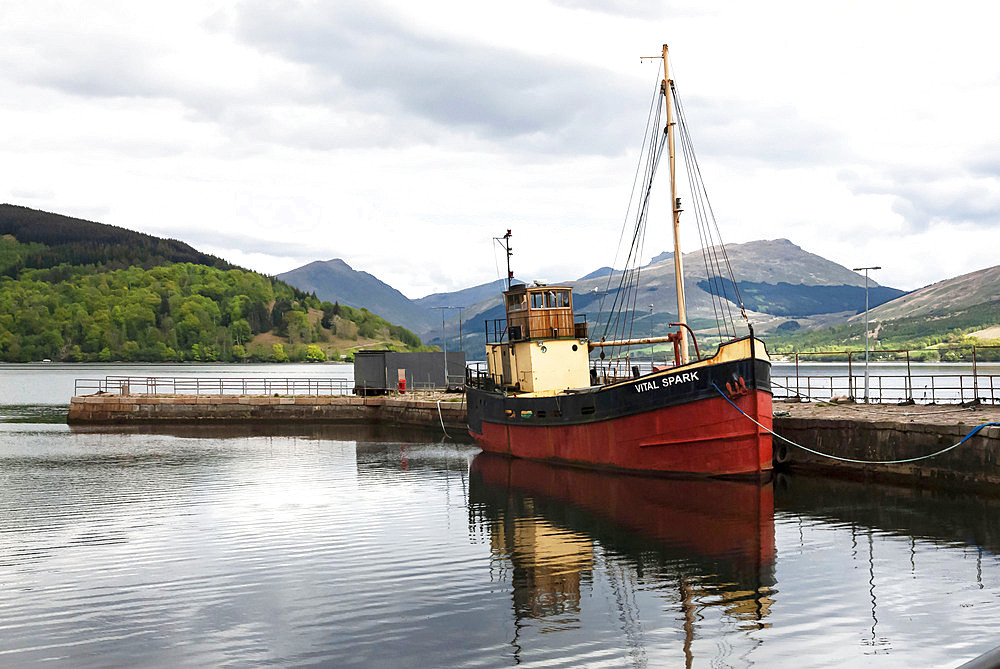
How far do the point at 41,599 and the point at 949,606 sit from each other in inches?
651

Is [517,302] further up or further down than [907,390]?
further up

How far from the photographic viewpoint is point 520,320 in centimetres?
3403

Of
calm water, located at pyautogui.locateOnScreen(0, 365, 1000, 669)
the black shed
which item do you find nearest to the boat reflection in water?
calm water, located at pyautogui.locateOnScreen(0, 365, 1000, 669)

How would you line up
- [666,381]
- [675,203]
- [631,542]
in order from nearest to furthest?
[631,542] → [666,381] → [675,203]

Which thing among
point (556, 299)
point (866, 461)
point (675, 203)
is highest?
point (675, 203)

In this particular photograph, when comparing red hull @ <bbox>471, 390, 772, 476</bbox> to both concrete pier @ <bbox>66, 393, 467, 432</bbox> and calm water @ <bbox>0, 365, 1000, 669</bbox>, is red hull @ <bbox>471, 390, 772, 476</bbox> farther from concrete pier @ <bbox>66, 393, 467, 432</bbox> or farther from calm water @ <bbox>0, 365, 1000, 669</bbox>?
concrete pier @ <bbox>66, 393, 467, 432</bbox>

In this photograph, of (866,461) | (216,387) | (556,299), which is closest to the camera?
(866,461)

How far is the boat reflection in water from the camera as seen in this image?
15016 millimetres

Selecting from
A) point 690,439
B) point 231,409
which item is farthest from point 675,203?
point 231,409

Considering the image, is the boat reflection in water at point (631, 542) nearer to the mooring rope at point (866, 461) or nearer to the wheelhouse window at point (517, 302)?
the mooring rope at point (866, 461)

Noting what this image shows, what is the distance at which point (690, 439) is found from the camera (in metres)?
26.9

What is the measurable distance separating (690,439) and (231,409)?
4167 cm

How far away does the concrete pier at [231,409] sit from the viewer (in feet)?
187

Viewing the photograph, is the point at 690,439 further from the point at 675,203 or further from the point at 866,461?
the point at 675,203
